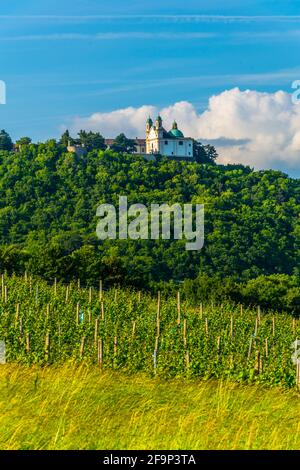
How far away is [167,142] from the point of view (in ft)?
401

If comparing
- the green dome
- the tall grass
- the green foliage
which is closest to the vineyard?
the tall grass

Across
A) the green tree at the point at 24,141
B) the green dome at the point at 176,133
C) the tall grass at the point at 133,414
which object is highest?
the green dome at the point at 176,133

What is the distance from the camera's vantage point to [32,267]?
33094mm

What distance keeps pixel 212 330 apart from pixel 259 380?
240 inches

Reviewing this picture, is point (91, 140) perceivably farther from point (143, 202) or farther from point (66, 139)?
point (143, 202)

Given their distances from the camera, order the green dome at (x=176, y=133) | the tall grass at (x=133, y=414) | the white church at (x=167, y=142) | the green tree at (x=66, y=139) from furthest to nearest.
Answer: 1. the green dome at (x=176, y=133)
2. the white church at (x=167, y=142)
3. the green tree at (x=66, y=139)
4. the tall grass at (x=133, y=414)

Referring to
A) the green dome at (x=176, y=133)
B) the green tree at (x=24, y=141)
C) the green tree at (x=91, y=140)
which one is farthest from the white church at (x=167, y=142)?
the green tree at (x=24, y=141)

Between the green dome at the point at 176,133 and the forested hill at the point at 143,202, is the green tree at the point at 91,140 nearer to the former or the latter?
the forested hill at the point at 143,202

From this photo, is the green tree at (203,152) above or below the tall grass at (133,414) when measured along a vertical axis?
above

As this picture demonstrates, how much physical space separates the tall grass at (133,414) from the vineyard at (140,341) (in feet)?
7.31

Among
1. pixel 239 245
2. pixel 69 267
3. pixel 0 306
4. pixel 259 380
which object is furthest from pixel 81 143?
pixel 259 380

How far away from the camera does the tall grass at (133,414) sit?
695cm

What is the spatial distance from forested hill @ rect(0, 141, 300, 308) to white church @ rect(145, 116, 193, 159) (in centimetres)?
1528

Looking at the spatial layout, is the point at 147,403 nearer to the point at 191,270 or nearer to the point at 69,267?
the point at 69,267
